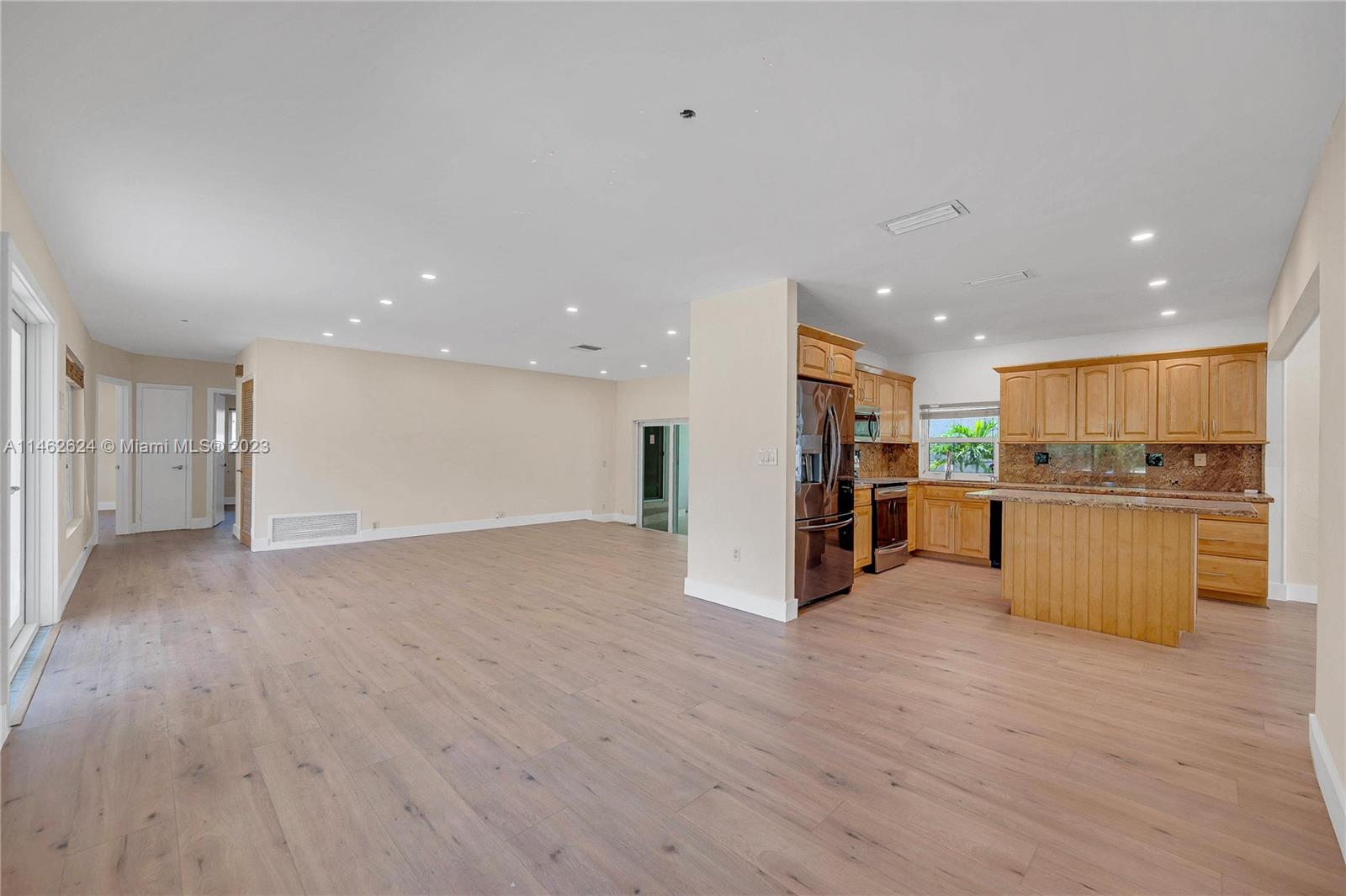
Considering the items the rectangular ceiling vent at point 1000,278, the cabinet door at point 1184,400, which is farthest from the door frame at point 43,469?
the cabinet door at point 1184,400

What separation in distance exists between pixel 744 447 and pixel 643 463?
18.2ft

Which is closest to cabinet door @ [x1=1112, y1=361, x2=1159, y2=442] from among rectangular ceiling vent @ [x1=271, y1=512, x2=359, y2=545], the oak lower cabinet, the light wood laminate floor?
the light wood laminate floor

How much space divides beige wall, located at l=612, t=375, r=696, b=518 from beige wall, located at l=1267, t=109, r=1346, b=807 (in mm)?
7316

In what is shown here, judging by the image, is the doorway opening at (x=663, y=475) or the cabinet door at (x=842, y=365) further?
the doorway opening at (x=663, y=475)

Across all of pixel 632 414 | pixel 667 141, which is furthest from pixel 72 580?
pixel 632 414

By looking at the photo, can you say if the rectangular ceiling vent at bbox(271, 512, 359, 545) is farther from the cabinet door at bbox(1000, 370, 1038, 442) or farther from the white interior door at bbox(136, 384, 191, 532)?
the cabinet door at bbox(1000, 370, 1038, 442)

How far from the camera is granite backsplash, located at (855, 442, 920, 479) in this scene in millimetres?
7136

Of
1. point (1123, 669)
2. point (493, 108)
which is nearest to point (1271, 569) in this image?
point (1123, 669)

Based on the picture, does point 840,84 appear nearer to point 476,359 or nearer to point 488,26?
point 488,26

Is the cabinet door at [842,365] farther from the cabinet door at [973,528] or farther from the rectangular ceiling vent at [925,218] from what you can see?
the cabinet door at [973,528]

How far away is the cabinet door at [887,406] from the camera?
22.0ft

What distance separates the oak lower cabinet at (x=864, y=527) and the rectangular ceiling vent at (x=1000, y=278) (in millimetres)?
2302

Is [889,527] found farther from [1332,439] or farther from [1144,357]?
[1332,439]

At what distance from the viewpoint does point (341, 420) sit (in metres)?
7.36
